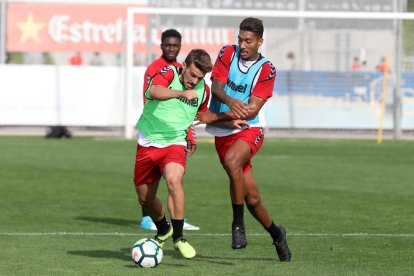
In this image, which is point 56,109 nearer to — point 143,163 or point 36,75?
point 36,75

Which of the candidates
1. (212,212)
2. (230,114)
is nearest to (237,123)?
(230,114)

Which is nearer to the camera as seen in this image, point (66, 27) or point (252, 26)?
point (252, 26)

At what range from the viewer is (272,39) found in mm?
32188

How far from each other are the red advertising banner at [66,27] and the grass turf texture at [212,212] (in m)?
7.94

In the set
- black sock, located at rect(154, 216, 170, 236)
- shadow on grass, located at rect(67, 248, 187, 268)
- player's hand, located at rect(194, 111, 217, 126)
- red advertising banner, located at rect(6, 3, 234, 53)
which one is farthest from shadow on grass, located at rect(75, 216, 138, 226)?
red advertising banner, located at rect(6, 3, 234, 53)

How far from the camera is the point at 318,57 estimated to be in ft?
105

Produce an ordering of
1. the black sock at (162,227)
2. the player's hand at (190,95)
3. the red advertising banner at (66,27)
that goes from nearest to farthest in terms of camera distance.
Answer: the player's hand at (190,95) < the black sock at (162,227) < the red advertising banner at (66,27)

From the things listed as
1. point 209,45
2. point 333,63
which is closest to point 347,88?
point 333,63

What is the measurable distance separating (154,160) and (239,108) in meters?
1.03

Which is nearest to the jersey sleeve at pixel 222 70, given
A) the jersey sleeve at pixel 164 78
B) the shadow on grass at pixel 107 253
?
the jersey sleeve at pixel 164 78

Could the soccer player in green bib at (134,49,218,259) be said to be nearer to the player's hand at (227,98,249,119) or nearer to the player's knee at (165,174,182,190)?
the player's knee at (165,174,182,190)

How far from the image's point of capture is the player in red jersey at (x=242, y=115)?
33.3 ft

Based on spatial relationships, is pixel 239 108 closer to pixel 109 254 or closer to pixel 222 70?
pixel 222 70

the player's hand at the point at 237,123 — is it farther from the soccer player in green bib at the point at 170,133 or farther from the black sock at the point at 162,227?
the black sock at the point at 162,227
